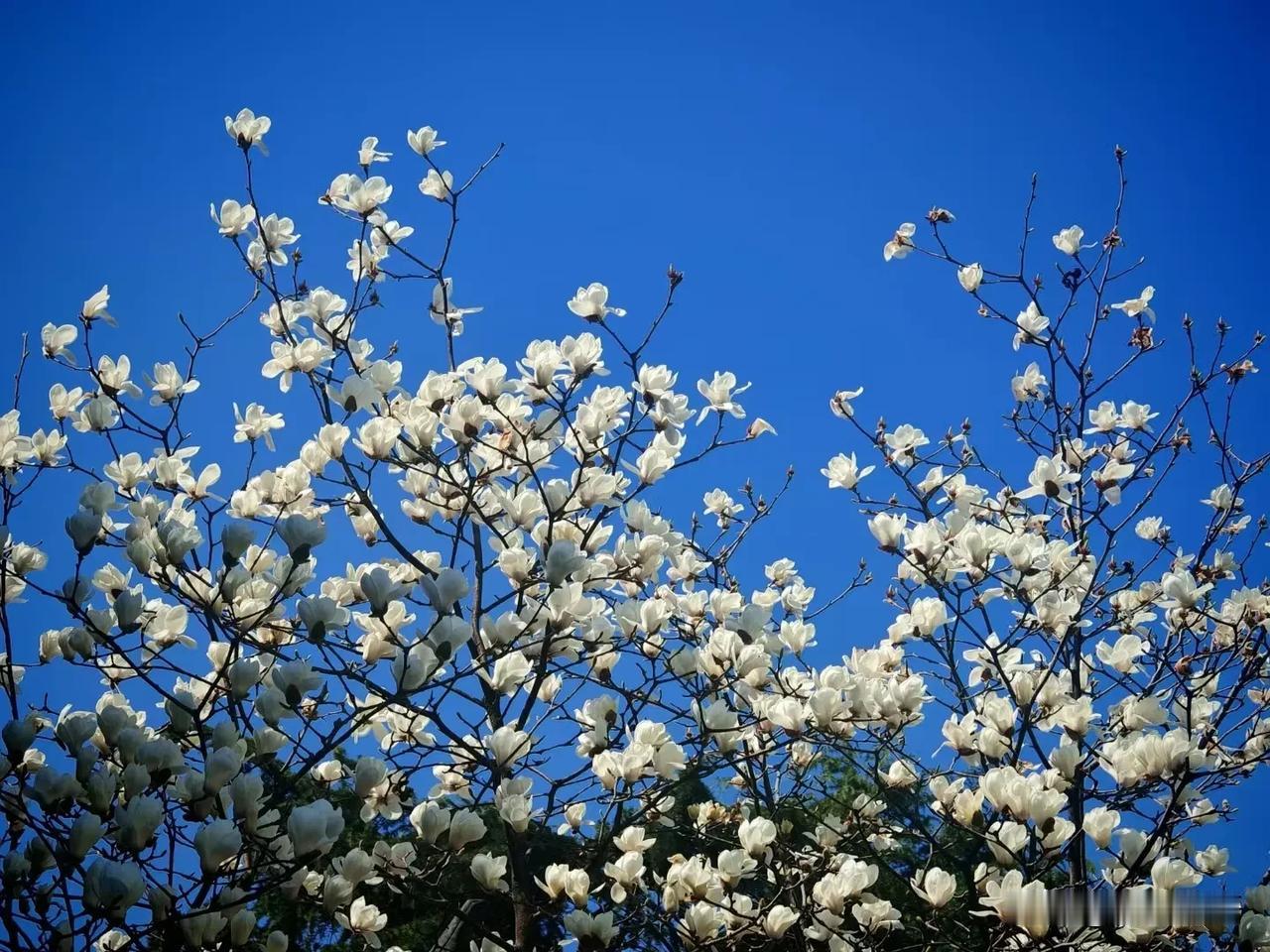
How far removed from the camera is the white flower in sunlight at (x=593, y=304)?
2.62 meters

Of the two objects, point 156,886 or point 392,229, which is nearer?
point 156,886

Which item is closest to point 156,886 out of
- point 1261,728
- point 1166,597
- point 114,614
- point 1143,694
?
point 114,614

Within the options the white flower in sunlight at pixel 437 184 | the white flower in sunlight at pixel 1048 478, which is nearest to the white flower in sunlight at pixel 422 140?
the white flower in sunlight at pixel 437 184

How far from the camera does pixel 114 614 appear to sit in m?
2.25

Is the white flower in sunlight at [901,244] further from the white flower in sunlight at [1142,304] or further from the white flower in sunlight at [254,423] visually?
the white flower in sunlight at [254,423]

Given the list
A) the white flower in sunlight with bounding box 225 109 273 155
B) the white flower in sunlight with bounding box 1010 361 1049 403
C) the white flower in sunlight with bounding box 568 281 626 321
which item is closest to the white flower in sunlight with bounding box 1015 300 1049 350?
the white flower in sunlight with bounding box 1010 361 1049 403

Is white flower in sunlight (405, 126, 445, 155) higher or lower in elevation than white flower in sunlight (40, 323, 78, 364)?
higher

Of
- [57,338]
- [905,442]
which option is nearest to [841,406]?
[905,442]

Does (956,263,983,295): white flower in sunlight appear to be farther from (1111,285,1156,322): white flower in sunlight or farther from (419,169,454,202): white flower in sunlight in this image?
(419,169,454,202): white flower in sunlight

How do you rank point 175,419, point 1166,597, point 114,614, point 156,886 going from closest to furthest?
point 156,886 < point 114,614 < point 175,419 < point 1166,597

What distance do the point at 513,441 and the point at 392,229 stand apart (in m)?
0.77

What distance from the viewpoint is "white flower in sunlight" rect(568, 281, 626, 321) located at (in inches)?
103

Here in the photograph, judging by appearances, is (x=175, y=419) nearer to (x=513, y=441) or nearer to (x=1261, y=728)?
(x=513, y=441)

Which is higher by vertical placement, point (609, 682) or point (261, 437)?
point (261, 437)
